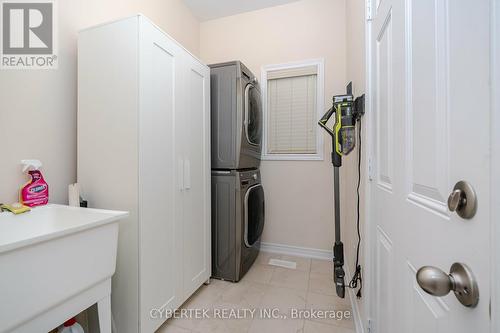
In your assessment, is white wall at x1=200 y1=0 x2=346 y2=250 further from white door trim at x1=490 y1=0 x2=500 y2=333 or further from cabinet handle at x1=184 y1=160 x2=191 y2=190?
white door trim at x1=490 y1=0 x2=500 y2=333

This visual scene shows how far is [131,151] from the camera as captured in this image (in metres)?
1.18

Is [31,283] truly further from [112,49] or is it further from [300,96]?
[300,96]

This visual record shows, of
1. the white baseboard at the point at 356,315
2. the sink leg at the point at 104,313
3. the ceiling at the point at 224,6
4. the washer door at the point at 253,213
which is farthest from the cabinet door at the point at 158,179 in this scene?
the ceiling at the point at 224,6

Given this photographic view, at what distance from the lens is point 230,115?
6.36 ft

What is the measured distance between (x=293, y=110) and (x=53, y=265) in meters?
2.36

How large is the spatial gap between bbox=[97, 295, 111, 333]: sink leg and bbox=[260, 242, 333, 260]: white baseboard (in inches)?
71.2

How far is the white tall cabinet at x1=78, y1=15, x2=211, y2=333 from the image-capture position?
1.18m

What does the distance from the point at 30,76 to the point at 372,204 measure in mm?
1990

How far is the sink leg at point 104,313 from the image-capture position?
0.99 meters

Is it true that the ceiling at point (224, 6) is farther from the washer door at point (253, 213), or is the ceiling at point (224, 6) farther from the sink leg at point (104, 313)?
the sink leg at point (104, 313)

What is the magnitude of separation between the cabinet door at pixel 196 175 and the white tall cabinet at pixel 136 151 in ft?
0.26

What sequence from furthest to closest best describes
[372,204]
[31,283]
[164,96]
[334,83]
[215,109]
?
[334,83]
[215,109]
[164,96]
[372,204]
[31,283]

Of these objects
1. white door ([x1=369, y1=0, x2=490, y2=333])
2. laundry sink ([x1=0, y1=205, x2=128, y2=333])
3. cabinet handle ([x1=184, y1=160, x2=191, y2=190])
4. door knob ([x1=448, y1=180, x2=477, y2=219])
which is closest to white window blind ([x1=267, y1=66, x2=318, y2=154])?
cabinet handle ([x1=184, y1=160, x2=191, y2=190])

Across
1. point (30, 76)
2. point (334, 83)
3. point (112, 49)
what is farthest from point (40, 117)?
point (334, 83)
